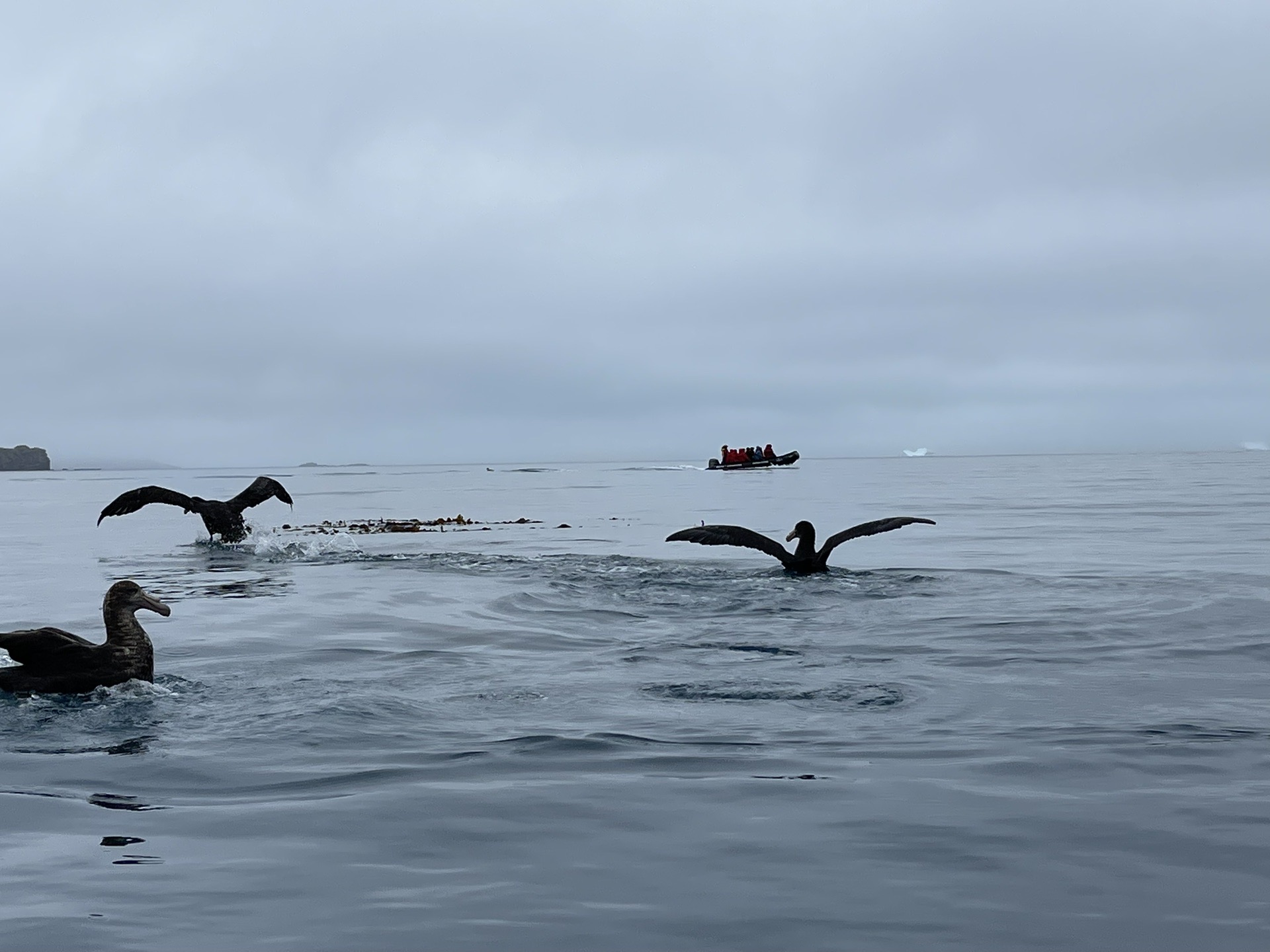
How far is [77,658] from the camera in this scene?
9844 mm

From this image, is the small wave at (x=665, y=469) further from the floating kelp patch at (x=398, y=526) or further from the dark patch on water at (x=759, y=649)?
the dark patch on water at (x=759, y=649)

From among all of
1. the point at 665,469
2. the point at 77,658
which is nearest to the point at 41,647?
the point at 77,658

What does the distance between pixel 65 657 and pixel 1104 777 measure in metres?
8.06

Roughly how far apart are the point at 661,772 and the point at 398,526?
95.2ft

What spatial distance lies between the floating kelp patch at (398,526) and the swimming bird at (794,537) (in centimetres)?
1507

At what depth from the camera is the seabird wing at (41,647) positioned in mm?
9688

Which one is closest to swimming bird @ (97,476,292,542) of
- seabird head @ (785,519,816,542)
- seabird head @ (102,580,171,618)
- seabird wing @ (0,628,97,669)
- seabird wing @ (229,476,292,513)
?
seabird wing @ (229,476,292,513)

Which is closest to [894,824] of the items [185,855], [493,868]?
[493,868]

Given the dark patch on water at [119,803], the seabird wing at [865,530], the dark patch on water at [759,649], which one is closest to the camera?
the dark patch on water at [119,803]

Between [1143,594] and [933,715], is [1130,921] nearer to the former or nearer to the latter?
[933,715]

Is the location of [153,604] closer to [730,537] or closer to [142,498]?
[730,537]

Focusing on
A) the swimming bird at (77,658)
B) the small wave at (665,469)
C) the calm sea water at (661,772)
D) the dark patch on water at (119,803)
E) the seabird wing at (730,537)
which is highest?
the small wave at (665,469)

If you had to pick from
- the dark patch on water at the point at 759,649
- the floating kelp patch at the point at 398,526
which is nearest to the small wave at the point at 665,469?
the floating kelp patch at the point at 398,526

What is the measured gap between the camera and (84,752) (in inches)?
316
